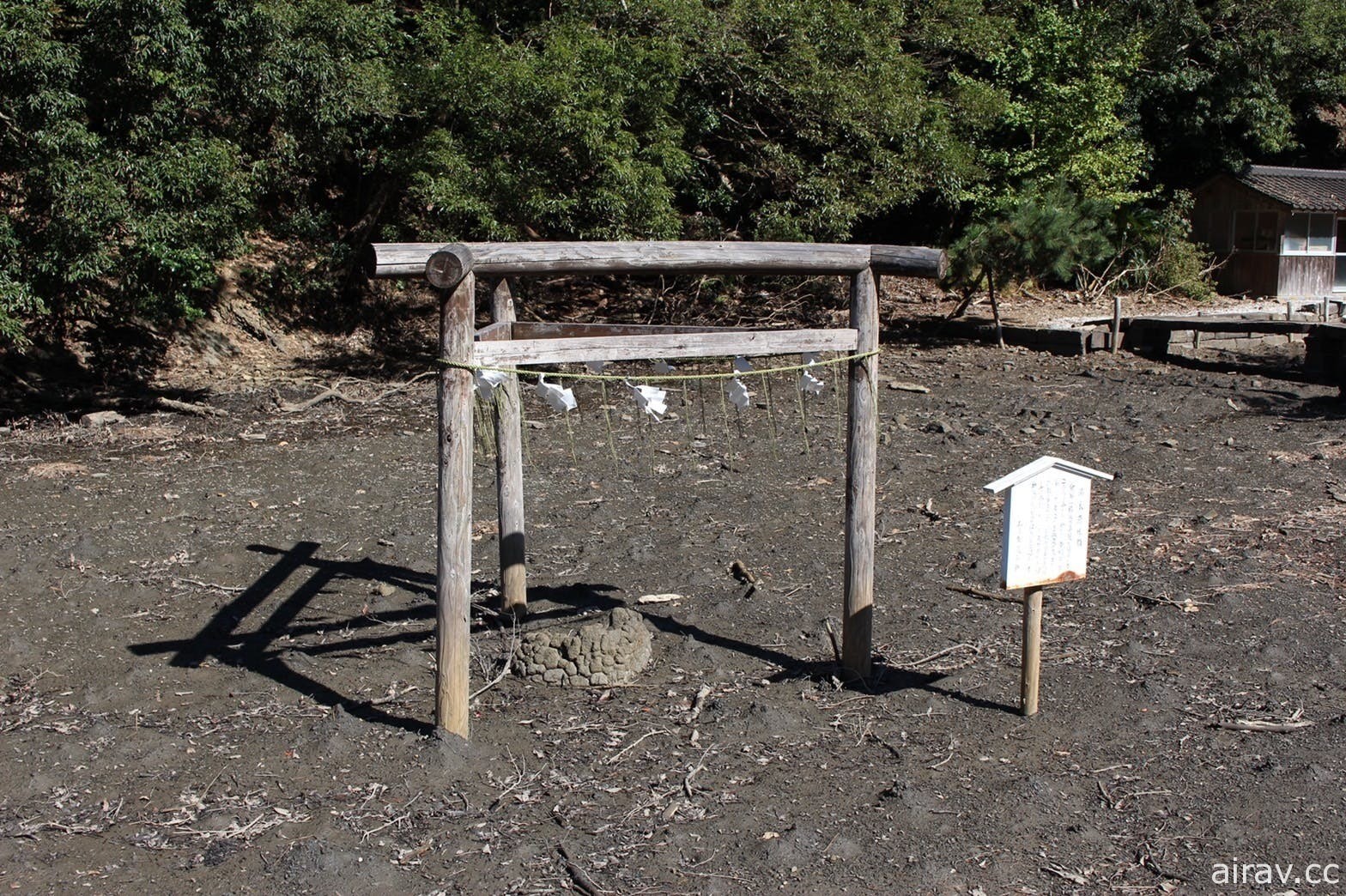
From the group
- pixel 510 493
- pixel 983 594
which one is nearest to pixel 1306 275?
pixel 983 594

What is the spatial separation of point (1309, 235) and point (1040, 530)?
21.2m

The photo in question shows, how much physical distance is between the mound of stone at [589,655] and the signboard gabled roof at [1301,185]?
19834mm

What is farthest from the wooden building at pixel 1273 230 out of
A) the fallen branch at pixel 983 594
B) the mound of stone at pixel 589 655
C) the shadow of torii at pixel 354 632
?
the mound of stone at pixel 589 655

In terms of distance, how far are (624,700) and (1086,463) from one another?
17.9 feet

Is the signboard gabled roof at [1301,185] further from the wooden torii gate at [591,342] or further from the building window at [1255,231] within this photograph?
the wooden torii gate at [591,342]

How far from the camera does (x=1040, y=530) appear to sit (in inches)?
182

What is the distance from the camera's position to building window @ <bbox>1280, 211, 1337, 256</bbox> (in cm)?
2211

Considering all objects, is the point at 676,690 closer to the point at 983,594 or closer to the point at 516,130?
the point at 983,594

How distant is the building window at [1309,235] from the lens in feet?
72.5

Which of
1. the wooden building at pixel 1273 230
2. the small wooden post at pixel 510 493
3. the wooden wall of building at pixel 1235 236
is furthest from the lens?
the wooden wall of building at pixel 1235 236

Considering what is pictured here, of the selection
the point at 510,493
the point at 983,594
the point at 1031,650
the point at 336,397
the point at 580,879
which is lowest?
the point at 580,879

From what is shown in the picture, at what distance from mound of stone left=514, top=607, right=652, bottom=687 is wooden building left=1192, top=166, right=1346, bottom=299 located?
19.9 metres

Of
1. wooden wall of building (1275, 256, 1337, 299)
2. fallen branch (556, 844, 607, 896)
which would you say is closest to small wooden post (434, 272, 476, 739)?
fallen branch (556, 844, 607, 896)

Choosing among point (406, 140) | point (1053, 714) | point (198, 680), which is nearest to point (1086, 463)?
point (1053, 714)
